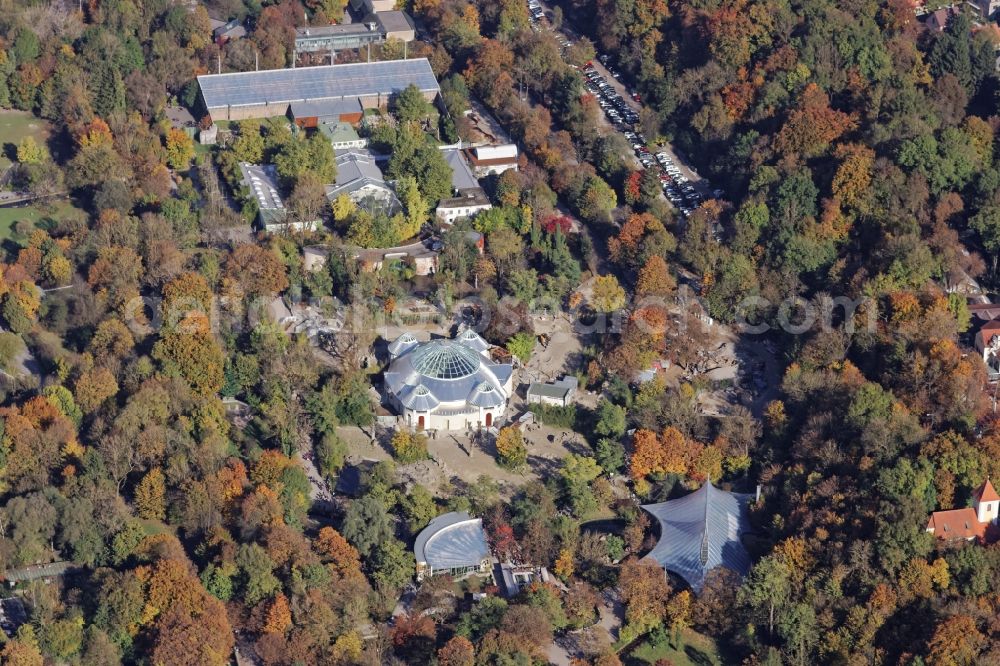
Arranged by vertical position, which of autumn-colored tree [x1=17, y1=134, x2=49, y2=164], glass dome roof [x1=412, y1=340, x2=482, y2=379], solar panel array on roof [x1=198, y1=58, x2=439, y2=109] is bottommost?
autumn-colored tree [x1=17, y1=134, x2=49, y2=164]

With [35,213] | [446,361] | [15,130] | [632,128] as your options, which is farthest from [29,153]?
[632,128]

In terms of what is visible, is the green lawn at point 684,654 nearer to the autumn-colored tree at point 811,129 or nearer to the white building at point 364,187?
the white building at point 364,187

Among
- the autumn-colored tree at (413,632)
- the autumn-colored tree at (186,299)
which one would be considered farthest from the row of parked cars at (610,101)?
the autumn-colored tree at (413,632)

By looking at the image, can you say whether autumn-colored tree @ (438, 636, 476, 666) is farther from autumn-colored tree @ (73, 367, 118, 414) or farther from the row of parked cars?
the row of parked cars

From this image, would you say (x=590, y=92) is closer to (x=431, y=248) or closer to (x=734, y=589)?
(x=431, y=248)

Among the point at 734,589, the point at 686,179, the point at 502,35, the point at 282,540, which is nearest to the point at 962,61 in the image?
the point at 686,179

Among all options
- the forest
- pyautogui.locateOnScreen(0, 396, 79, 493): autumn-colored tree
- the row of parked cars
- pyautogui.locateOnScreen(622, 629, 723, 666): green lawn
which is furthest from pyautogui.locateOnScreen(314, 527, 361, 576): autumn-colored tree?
the row of parked cars

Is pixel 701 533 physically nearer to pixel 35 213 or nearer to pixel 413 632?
pixel 413 632
